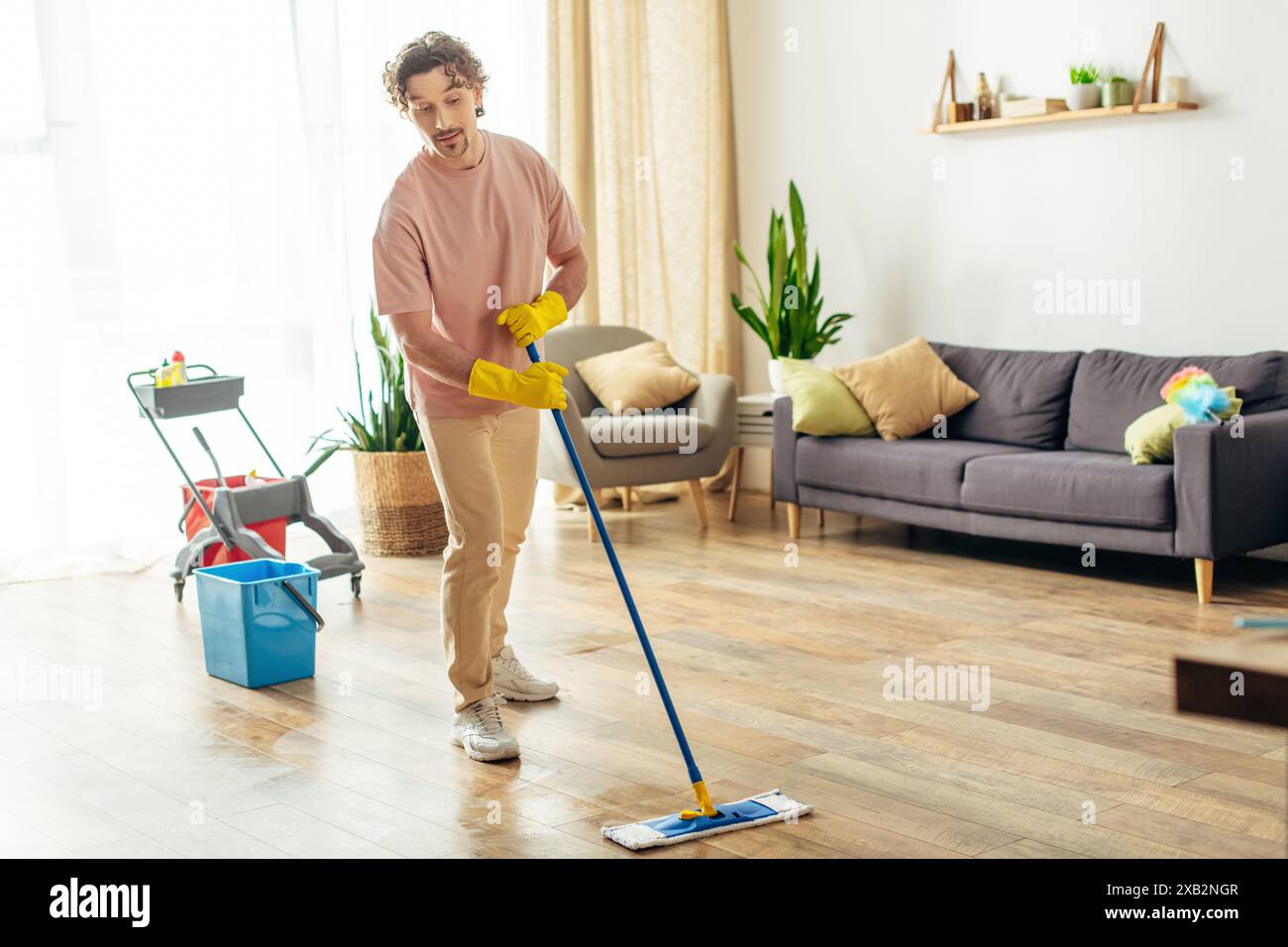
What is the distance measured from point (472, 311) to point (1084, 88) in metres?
3.16

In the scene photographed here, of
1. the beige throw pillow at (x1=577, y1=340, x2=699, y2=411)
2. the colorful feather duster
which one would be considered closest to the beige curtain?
the beige throw pillow at (x1=577, y1=340, x2=699, y2=411)

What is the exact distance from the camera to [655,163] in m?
6.62

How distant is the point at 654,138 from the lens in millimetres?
6625

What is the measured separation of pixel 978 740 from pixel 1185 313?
262 cm

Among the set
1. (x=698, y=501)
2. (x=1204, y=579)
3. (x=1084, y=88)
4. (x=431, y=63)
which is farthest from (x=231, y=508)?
(x=1084, y=88)

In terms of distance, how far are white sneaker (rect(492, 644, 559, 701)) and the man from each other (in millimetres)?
293

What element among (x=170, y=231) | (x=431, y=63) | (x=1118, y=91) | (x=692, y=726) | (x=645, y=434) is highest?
(x=1118, y=91)

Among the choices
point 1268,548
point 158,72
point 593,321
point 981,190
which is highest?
point 158,72

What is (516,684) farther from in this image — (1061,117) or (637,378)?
(1061,117)

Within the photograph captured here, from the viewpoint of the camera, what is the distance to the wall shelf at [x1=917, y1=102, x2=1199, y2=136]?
5.03 metres

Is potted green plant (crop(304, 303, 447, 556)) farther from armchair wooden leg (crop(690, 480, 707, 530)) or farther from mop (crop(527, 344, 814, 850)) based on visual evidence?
mop (crop(527, 344, 814, 850))

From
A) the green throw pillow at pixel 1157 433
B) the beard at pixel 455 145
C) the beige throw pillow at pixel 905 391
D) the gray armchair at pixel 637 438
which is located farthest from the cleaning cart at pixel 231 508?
the green throw pillow at pixel 1157 433
